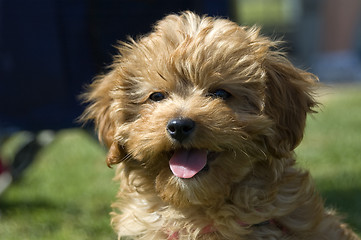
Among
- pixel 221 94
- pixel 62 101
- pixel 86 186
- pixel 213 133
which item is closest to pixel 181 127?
pixel 213 133

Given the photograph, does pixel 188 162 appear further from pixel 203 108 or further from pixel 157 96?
pixel 157 96

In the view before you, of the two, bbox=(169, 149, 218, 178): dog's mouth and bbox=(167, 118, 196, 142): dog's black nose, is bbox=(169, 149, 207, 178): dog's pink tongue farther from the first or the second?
bbox=(167, 118, 196, 142): dog's black nose

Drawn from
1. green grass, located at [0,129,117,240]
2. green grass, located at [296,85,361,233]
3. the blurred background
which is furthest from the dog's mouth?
green grass, located at [0,129,117,240]

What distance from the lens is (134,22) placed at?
19.2 ft

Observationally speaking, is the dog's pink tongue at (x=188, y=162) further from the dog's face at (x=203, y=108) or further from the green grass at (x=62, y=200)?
the green grass at (x=62, y=200)

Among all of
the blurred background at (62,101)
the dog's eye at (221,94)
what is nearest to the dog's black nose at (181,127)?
the dog's eye at (221,94)

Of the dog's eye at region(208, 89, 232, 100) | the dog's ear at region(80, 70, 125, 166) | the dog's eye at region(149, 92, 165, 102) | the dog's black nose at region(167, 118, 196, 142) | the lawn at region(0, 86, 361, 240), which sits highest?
the dog's eye at region(208, 89, 232, 100)

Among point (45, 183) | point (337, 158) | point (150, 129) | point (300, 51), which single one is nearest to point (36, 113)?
point (45, 183)

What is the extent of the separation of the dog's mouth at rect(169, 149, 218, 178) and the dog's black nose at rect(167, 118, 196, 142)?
14 centimetres

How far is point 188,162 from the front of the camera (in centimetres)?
333

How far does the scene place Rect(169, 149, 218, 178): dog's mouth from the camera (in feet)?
10.8

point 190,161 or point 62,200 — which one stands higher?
point 190,161

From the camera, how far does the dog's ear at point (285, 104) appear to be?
3.45 metres

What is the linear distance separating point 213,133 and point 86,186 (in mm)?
4348
